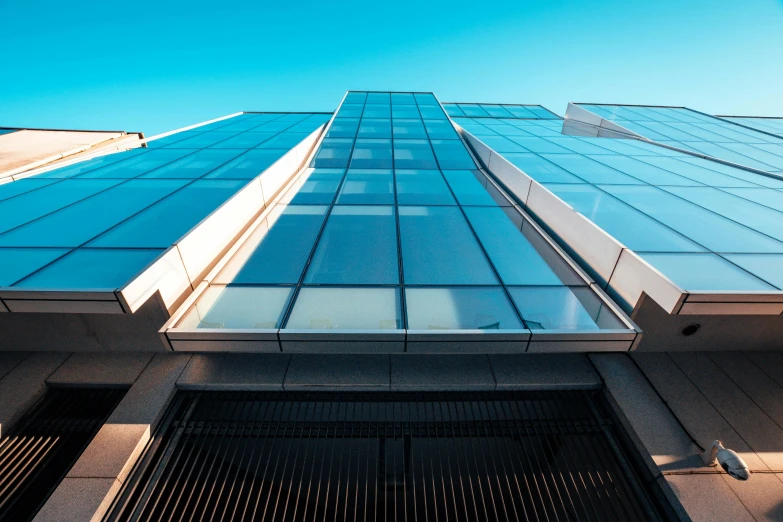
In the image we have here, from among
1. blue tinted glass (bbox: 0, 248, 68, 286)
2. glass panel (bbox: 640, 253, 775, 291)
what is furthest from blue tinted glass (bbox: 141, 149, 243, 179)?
glass panel (bbox: 640, 253, 775, 291)

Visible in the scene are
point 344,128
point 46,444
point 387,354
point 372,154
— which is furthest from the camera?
point 344,128

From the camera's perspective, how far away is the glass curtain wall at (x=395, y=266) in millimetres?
5359

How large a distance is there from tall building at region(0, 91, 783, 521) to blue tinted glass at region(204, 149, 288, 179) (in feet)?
4.48

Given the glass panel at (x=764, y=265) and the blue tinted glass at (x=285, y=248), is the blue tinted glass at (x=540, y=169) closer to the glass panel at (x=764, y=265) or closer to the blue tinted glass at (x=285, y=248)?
the glass panel at (x=764, y=265)

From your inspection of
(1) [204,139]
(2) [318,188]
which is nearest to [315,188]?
(2) [318,188]

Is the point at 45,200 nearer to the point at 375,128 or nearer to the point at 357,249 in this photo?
the point at 357,249

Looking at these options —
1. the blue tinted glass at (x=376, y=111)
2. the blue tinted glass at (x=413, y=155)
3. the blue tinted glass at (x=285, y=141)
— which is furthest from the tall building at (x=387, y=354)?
the blue tinted glass at (x=376, y=111)

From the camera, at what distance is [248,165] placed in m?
10.8

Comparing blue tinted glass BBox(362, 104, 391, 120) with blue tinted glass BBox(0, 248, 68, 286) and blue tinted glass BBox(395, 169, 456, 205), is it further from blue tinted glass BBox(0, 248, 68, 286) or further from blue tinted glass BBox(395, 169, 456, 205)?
blue tinted glass BBox(0, 248, 68, 286)

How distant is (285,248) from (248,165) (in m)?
5.41

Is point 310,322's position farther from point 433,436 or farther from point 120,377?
point 120,377

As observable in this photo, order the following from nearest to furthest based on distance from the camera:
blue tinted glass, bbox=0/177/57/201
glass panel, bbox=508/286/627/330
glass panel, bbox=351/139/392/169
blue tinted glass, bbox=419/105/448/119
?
glass panel, bbox=508/286/627/330, blue tinted glass, bbox=0/177/57/201, glass panel, bbox=351/139/392/169, blue tinted glass, bbox=419/105/448/119

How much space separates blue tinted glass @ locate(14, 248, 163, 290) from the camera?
4.98m

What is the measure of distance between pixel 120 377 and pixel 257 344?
3.39 m
